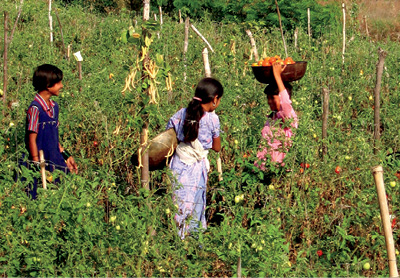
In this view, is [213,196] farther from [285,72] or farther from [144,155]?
[285,72]

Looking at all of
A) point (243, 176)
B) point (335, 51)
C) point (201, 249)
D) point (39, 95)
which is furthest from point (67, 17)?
point (201, 249)

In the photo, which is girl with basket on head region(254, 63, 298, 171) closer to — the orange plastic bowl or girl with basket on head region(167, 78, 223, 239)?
the orange plastic bowl

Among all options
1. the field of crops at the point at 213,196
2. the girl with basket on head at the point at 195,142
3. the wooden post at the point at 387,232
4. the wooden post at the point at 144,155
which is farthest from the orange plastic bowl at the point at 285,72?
the wooden post at the point at 387,232

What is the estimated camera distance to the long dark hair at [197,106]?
12.1 ft

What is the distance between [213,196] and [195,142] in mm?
418

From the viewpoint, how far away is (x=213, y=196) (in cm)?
380

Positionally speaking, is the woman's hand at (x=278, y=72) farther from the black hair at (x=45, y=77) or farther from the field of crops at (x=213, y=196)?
the black hair at (x=45, y=77)

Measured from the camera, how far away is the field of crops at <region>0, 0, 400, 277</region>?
2969mm

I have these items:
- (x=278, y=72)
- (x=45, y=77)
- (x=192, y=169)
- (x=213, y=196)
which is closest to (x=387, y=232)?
(x=213, y=196)

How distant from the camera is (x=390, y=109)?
555cm

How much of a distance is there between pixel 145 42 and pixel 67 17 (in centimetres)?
728

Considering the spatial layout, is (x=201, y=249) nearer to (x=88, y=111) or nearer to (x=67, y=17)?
(x=88, y=111)

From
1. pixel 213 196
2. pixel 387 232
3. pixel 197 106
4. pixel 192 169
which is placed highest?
pixel 197 106

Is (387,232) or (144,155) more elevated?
(144,155)
